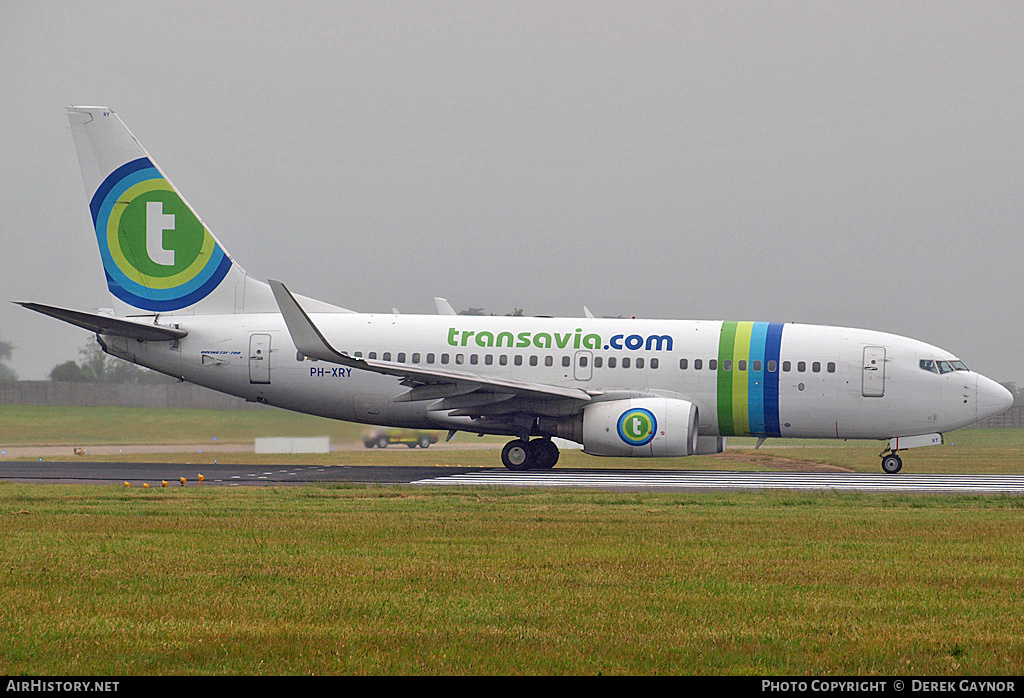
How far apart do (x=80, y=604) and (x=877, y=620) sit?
17.4 ft

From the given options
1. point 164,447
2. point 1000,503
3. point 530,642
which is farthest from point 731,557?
point 164,447

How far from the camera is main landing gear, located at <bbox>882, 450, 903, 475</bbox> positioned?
25.1 m

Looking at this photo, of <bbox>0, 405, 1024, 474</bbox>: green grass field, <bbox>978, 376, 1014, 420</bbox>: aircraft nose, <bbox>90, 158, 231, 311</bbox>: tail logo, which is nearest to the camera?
<bbox>978, 376, 1014, 420</bbox>: aircraft nose

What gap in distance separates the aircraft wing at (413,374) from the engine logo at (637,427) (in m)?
1.25

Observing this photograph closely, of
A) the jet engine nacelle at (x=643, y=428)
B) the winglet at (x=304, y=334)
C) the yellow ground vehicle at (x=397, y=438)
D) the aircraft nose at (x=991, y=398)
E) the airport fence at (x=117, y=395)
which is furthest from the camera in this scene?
the airport fence at (x=117, y=395)

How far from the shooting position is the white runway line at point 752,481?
19.4 meters

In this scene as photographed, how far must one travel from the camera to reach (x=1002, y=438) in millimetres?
42656

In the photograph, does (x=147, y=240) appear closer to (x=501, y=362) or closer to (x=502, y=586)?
(x=501, y=362)

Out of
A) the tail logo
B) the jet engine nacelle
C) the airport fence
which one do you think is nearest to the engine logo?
the jet engine nacelle

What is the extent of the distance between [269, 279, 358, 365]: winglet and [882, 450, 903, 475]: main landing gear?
40.4ft
